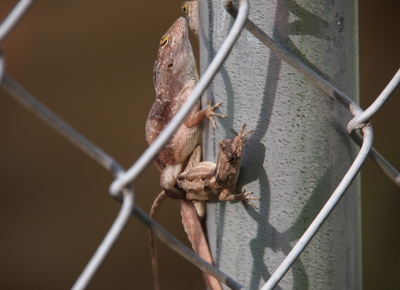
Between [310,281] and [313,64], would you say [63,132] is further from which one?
[310,281]

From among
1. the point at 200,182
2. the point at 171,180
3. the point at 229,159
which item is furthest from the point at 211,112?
the point at 171,180

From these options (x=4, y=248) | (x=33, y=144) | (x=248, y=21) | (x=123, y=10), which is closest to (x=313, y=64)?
(x=248, y=21)

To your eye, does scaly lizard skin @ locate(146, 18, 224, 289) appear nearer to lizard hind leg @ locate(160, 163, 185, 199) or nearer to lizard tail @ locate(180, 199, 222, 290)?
lizard hind leg @ locate(160, 163, 185, 199)

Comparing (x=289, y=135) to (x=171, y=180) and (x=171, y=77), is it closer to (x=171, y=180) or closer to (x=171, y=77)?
(x=171, y=180)

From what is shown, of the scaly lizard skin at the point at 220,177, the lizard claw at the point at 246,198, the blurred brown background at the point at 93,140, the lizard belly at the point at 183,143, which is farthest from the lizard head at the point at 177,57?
the blurred brown background at the point at 93,140

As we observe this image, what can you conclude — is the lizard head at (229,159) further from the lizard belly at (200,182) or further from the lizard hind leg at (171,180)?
the lizard hind leg at (171,180)

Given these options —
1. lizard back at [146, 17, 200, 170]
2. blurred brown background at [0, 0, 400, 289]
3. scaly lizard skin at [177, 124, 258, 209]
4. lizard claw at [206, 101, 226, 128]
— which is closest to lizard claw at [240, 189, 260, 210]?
scaly lizard skin at [177, 124, 258, 209]
